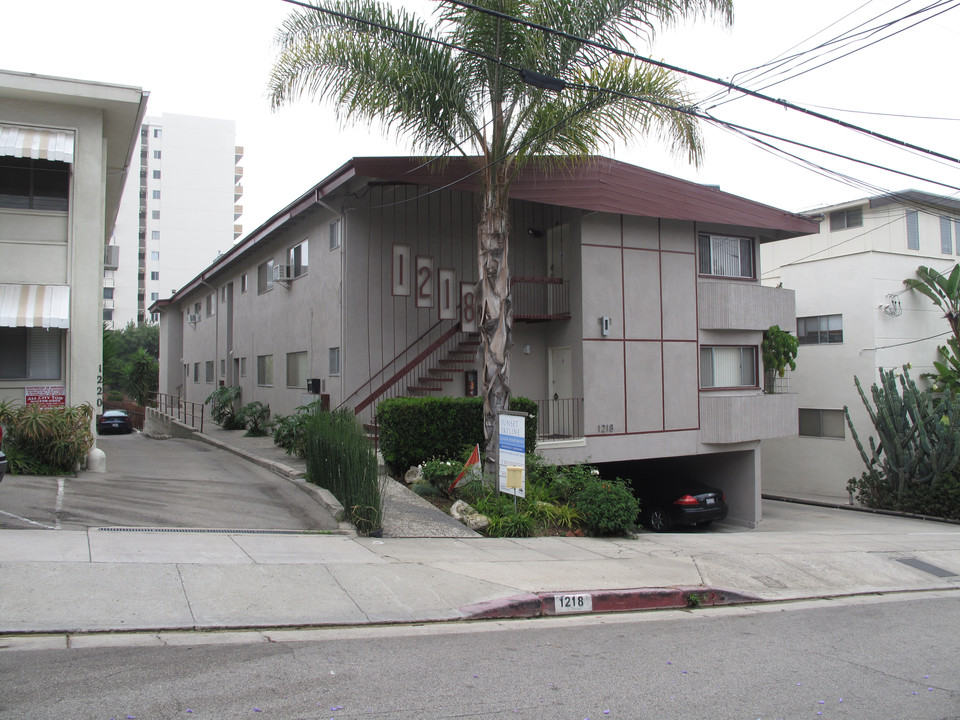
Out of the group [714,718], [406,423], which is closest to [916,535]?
[406,423]

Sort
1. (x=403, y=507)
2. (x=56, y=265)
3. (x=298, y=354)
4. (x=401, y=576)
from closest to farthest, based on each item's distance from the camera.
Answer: (x=401, y=576) < (x=403, y=507) < (x=56, y=265) < (x=298, y=354)

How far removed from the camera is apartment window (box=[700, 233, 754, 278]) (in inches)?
723

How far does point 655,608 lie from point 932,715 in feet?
11.0

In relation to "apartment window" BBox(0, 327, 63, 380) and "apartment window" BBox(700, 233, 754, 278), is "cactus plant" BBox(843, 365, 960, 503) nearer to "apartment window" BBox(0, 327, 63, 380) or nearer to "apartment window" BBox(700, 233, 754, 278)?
"apartment window" BBox(700, 233, 754, 278)

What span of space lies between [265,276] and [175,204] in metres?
68.1

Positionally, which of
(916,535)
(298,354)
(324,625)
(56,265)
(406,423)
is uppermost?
(56,265)

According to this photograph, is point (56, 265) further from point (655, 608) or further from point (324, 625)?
point (655, 608)

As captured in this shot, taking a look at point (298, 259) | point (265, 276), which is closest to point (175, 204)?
point (265, 276)

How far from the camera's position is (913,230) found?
1144 inches

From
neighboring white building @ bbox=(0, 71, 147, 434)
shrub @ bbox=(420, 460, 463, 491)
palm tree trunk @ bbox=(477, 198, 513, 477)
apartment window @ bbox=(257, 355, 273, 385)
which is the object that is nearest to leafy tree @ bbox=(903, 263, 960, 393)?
palm tree trunk @ bbox=(477, 198, 513, 477)

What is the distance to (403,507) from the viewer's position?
1144 centimetres

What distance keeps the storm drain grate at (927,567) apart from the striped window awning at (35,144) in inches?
570

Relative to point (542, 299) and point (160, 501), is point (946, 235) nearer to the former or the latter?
point (542, 299)

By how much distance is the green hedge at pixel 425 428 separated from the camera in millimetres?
13258
